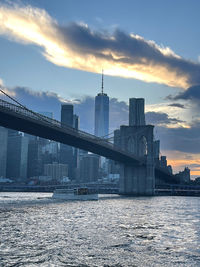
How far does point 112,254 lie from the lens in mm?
22312

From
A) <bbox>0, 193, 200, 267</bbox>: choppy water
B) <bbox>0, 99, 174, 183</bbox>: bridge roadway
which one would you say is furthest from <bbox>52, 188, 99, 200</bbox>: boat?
<bbox>0, 193, 200, 267</bbox>: choppy water

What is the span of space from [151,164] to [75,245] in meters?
86.2

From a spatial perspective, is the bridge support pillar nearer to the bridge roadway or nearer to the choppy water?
the bridge roadway

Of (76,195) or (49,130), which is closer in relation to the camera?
(49,130)

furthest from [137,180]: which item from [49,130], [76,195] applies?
[49,130]

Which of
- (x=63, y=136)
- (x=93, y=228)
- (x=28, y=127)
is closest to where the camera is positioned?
(x=93, y=228)

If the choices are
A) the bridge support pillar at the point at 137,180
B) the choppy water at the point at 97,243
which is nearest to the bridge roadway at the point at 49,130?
the bridge support pillar at the point at 137,180

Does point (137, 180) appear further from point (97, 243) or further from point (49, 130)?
point (97, 243)

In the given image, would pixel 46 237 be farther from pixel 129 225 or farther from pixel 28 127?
pixel 28 127

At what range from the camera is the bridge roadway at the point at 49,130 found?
2313 inches

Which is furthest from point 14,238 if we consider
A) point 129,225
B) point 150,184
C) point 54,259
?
point 150,184

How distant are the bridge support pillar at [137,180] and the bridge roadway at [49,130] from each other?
214 inches

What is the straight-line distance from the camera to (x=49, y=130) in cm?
6919

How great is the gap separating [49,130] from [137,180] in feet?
158
